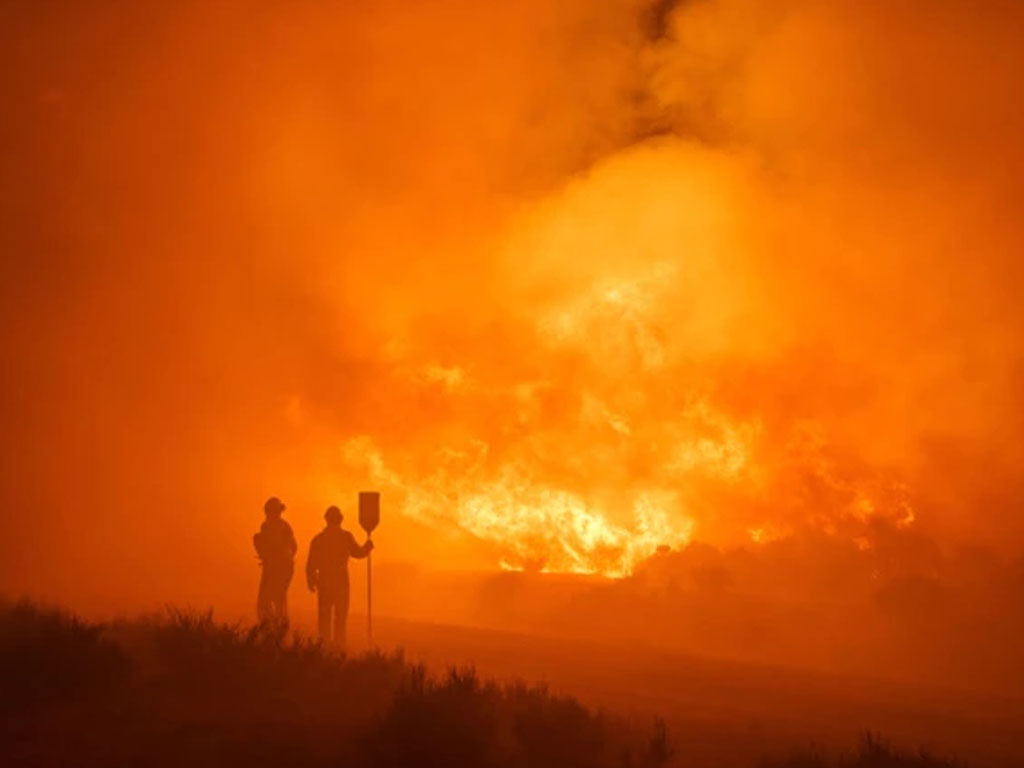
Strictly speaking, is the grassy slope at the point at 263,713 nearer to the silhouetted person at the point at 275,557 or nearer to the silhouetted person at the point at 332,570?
the silhouetted person at the point at 332,570

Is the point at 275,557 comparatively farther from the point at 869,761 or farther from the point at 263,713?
the point at 869,761

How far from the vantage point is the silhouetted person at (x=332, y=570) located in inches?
623

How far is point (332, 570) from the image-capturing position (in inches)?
625

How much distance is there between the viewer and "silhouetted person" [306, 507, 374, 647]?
51.9 ft

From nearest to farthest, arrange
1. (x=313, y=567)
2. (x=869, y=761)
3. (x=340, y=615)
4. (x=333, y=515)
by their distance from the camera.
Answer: (x=869, y=761) → (x=333, y=515) → (x=313, y=567) → (x=340, y=615)

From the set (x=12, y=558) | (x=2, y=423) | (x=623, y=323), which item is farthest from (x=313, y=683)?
(x=2, y=423)

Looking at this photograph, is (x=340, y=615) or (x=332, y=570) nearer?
(x=332, y=570)

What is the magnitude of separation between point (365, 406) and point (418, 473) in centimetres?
436

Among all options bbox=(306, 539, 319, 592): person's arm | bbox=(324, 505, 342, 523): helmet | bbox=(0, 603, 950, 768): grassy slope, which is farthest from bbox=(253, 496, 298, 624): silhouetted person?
bbox=(0, 603, 950, 768): grassy slope

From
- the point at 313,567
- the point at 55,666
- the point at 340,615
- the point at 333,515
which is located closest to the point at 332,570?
the point at 313,567

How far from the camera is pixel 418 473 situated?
32344mm

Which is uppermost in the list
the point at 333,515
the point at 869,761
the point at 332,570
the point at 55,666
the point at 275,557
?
the point at 333,515

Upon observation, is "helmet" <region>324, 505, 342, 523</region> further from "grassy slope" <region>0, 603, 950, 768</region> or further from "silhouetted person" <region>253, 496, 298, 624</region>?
"grassy slope" <region>0, 603, 950, 768</region>

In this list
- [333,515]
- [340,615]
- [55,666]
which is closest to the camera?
[55,666]
